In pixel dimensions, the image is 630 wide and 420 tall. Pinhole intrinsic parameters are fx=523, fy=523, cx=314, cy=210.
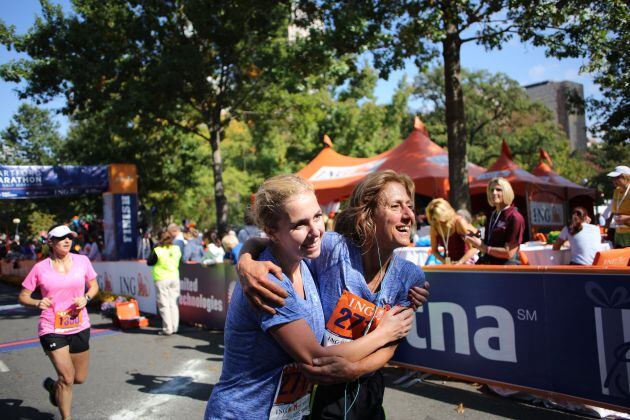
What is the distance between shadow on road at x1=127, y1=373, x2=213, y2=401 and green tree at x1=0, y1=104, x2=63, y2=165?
142 feet

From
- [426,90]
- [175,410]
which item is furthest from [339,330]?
[426,90]

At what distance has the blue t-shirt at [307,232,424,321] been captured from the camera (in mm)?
2164

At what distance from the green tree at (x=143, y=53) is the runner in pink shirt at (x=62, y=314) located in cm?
1191

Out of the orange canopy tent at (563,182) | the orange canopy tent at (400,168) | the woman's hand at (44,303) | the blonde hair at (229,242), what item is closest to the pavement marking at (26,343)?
the blonde hair at (229,242)

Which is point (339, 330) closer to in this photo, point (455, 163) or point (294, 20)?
point (455, 163)

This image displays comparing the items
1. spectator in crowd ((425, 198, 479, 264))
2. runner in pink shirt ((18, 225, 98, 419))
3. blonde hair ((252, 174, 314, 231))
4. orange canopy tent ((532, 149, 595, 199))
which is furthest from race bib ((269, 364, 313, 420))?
orange canopy tent ((532, 149, 595, 199))

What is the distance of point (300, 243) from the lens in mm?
1887

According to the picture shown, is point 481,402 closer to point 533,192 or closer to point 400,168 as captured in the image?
point 400,168

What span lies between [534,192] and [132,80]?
14.0 meters

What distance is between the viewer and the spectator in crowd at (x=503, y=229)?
5.64m

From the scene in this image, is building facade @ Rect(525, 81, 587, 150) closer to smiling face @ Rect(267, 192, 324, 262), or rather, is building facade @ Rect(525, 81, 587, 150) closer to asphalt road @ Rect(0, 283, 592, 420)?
asphalt road @ Rect(0, 283, 592, 420)

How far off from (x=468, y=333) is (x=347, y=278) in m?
3.59

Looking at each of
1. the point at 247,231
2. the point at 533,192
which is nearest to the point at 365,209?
the point at 247,231

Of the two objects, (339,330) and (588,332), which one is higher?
(339,330)
